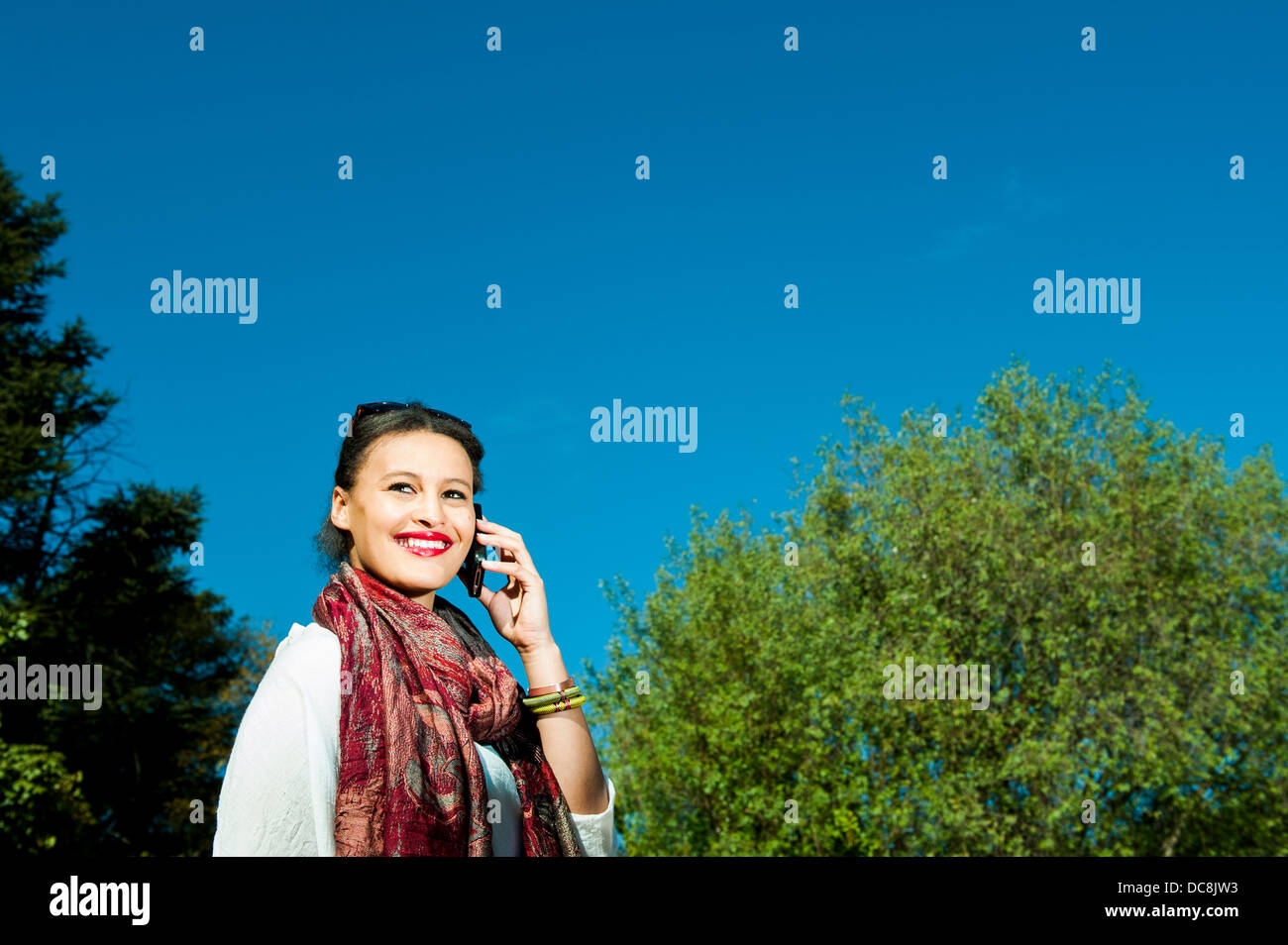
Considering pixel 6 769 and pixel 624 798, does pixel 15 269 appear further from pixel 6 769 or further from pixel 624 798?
pixel 624 798

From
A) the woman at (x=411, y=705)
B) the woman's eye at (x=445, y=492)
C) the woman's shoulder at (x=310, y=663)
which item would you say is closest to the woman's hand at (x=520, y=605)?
the woman at (x=411, y=705)

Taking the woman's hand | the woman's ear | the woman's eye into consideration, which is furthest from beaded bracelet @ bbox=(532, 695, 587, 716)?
the woman's ear

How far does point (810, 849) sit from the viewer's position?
3108 centimetres

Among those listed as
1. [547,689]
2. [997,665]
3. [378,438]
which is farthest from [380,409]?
[997,665]

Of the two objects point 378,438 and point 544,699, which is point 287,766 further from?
point 378,438

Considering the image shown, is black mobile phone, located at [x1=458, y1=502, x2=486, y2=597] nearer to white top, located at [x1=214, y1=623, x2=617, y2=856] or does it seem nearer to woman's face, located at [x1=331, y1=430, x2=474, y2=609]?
woman's face, located at [x1=331, y1=430, x2=474, y2=609]

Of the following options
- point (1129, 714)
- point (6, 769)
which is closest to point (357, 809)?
point (6, 769)

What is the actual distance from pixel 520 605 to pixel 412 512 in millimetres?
560

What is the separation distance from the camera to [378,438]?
462cm

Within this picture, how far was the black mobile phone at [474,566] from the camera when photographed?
4.48 metres

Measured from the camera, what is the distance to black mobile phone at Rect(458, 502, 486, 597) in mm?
4480

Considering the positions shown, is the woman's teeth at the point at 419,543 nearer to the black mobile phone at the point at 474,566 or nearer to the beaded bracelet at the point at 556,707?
the black mobile phone at the point at 474,566

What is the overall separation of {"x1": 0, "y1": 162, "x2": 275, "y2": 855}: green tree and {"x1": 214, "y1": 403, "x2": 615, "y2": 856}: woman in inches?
1093

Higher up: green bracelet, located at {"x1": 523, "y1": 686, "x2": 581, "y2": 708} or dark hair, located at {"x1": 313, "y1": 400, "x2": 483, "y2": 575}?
dark hair, located at {"x1": 313, "y1": 400, "x2": 483, "y2": 575}
